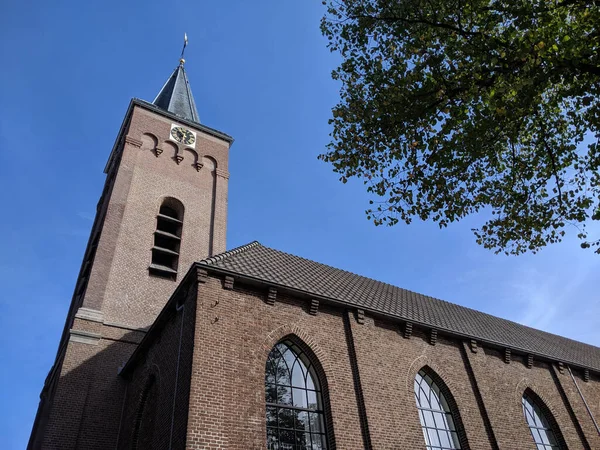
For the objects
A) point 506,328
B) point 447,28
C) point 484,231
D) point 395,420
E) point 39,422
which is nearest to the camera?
point 447,28

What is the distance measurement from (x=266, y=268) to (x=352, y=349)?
3.17 m

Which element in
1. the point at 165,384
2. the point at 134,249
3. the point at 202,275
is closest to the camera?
the point at 202,275

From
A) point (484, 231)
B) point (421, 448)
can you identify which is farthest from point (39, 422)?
point (484, 231)

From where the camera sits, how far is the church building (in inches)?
396

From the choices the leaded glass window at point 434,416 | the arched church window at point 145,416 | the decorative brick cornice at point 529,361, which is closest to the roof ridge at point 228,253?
the arched church window at point 145,416

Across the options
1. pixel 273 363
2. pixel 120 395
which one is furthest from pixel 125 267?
pixel 273 363

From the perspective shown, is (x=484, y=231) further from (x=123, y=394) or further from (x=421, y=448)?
(x=123, y=394)

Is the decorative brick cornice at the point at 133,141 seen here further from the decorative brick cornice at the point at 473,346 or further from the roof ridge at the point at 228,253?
the decorative brick cornice at the point at 473,346

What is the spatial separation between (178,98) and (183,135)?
188 inches

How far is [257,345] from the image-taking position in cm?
1061

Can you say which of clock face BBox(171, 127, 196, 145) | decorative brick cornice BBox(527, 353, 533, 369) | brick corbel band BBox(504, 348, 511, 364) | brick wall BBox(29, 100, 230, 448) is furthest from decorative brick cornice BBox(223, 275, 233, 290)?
clock face BBox(171, 127, 196, 145)

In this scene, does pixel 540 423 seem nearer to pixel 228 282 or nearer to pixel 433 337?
pixel 433 337

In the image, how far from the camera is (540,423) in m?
15.2

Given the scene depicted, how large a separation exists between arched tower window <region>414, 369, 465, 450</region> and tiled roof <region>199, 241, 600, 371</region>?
169 centimetres
